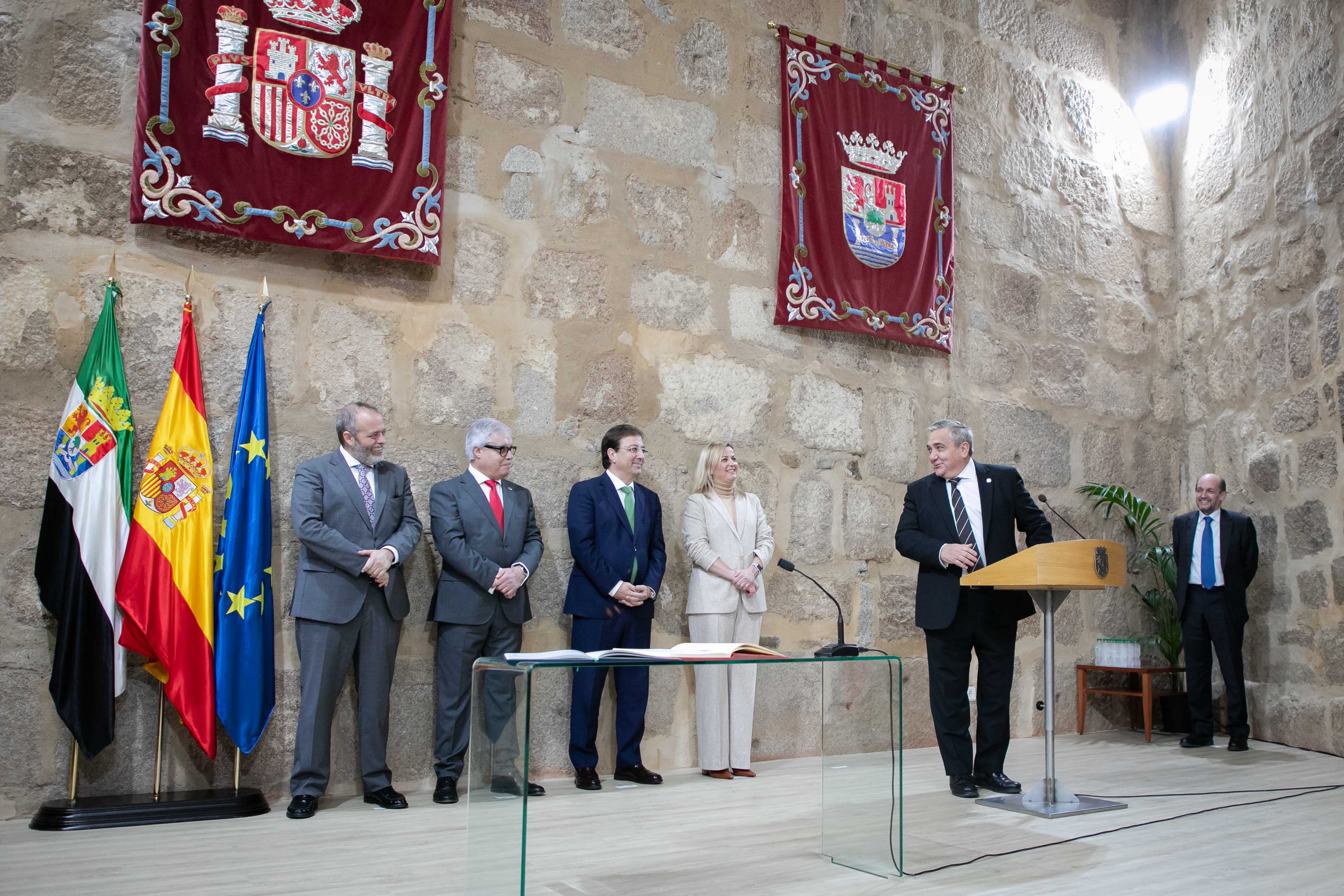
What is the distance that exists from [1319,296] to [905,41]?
2.72 m

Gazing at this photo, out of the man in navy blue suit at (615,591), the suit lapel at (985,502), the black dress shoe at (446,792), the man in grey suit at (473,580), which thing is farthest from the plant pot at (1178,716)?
the black dress shoe at (446,792)

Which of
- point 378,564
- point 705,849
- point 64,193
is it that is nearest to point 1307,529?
point 705,849

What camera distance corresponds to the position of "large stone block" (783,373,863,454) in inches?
223

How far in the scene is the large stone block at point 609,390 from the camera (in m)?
5.08

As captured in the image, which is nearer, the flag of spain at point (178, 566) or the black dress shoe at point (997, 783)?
the flag of spain at point (178, 566)

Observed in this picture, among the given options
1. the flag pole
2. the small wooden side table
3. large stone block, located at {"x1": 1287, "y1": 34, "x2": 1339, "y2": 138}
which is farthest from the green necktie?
large stone block, located at {"x1": 1287, "y1": 34, "x2": 1339, "y2": 138}

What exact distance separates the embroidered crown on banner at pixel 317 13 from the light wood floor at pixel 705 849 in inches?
126

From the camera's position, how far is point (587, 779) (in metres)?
4.52

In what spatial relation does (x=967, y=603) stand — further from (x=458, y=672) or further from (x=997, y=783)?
(x=458, y=672)

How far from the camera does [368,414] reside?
4199 mm

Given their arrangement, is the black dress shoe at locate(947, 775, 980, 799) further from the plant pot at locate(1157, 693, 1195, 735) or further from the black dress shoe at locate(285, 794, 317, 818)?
the plant pot at locate(1157, 693, 1195, 735)

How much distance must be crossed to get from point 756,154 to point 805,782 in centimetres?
322

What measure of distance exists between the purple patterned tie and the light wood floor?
1114mm

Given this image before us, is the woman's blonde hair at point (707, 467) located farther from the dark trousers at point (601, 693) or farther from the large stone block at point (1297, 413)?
the large stone block at point (1297, 413)
